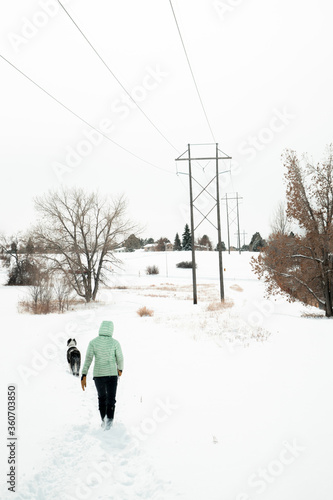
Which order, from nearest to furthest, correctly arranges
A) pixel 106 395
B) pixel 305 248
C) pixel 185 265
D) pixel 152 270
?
pixel 106 395 → pixel 305 248 → pixel 152 270 → pixel 185 265

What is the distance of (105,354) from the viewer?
5180 millimetres

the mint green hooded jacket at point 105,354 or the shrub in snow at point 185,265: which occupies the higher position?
the shrub in snow at point 185,265

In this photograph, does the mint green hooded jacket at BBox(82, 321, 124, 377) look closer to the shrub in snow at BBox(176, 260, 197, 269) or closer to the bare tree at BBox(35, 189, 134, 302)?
the bare tree at BBox(35, 189, 134, 302)

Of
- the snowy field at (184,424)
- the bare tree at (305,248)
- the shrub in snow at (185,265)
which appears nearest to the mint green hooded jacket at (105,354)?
the snowy field at (184,424)

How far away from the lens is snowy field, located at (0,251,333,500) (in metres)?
3.53

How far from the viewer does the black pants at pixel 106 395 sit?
5.06 meters

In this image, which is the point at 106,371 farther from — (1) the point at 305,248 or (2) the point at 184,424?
(1) the point at 305,248

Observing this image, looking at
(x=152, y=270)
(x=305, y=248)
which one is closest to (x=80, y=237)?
(x=305, y=248)

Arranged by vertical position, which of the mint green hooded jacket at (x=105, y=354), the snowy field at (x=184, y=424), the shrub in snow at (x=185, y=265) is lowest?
the snowy field at (x=184, y=424)

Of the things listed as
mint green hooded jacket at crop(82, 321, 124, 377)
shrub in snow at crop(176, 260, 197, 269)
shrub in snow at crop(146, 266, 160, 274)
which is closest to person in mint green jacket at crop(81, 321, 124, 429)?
mint green hooded jacket at crop(82, 321, 124, 377)

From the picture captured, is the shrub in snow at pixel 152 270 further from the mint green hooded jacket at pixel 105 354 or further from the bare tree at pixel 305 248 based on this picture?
the mint green hooded jacket at pixel 105 354

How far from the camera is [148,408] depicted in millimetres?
5613

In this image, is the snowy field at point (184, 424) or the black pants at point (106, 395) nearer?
the snowy field at point (184, 424)

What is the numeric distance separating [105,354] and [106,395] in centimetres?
64
